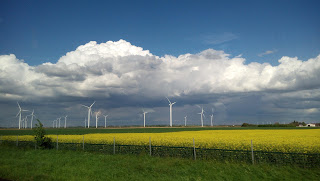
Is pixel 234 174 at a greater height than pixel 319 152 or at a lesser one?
lesser

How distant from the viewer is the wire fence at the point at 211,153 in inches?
709

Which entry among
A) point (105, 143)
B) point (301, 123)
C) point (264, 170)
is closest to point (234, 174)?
point (264, 170)

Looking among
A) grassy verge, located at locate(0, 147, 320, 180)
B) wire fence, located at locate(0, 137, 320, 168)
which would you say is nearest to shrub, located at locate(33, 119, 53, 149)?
wire fence, located at locate(0, 137, 320, 168)

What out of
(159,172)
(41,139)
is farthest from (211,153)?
(41,139)

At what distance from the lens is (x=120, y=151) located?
2889 cm

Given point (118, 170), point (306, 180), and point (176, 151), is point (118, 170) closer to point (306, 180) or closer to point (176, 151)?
point (176, 151)

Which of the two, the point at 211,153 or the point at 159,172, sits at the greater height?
the point at 211,153

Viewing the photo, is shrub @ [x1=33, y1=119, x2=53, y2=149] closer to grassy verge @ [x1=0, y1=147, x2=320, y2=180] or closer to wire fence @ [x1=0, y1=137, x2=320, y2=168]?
wire fence @ [x1=0, y1=137, x2=320, y2=168]

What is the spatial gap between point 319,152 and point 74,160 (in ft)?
66.5

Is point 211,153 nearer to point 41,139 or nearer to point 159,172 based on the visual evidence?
point 159,172

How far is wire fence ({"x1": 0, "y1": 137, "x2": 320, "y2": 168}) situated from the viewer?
18016 millimetres

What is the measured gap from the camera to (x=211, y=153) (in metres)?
22.3

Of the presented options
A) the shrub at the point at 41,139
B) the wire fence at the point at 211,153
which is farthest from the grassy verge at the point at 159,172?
the shrub at the point at 41,139

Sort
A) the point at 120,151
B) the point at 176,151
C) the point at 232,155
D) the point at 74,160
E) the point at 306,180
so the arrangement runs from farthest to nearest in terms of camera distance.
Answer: the point at 120,151 < the point at 176,151 < the point at 74,160 < the point at 232,155 < the point at 306,180
